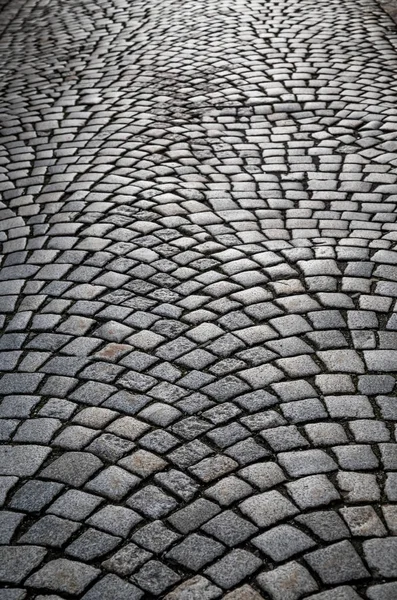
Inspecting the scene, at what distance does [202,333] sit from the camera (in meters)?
4.32

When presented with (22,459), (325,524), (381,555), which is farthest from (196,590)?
(22,459)

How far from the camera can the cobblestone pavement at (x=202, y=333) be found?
10.0ft

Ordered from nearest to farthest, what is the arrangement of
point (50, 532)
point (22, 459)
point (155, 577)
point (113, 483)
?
point (155, 577) → point (50, 532) → point (113, 483) → point (22, 459)

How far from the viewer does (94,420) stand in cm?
375

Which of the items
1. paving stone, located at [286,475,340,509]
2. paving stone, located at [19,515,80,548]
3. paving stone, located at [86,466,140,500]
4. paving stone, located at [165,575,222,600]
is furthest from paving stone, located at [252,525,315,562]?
paving stone, located at [19,515,80,548]

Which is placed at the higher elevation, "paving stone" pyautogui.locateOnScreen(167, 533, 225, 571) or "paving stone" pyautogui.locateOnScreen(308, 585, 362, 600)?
"paving stone" pyautogui.locateOnScreen(167, 533, 225, 571)

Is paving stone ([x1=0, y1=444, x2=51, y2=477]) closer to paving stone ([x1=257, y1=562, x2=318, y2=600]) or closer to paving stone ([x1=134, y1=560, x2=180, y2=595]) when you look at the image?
paving stone ([x1=134, y1=560, x2=180, y2=595])

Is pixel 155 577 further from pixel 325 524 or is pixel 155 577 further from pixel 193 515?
pixel 325 524

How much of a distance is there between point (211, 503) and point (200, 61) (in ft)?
20.8

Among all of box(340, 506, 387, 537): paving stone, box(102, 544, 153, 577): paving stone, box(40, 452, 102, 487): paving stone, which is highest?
box(102, 544, 153, 577): paving stone

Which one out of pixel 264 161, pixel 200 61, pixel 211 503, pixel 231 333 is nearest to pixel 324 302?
pixel 231 333

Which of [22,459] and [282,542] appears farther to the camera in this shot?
[22,459]

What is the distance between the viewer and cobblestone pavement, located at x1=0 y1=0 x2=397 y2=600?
3.05 meters

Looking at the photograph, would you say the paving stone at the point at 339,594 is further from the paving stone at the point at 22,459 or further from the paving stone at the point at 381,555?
the paving stone at the point at 22,459
